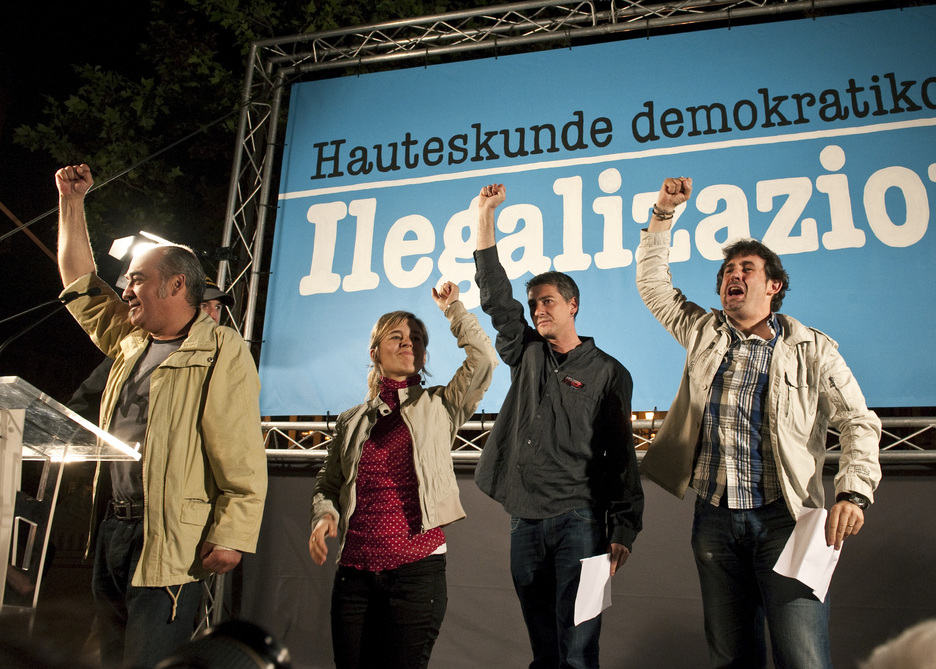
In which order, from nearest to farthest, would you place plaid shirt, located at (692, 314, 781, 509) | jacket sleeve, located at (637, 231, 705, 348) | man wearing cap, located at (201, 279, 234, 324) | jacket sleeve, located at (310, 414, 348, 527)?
plaid shirt, located at (692, 314, 781, 509) < jacket sleeve, located at (310, 414, 348, 527) < jacket sleeve, located at (637, 231, 705, 348) < man wearing cap, located at (201, 279, 234, 324)

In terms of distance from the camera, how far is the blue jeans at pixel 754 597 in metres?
2.17

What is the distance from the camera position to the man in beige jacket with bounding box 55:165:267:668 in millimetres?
1948

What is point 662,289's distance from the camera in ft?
9.89

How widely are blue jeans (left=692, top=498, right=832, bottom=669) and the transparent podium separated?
183 cm

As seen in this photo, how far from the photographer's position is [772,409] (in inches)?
94.3

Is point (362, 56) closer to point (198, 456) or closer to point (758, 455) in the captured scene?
point (198, 456)

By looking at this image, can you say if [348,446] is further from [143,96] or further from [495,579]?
[143,96]

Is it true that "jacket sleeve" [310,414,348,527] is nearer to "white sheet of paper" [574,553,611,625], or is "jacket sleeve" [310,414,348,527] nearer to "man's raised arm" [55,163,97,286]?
"white sheet of paper" [574,553,611,625]

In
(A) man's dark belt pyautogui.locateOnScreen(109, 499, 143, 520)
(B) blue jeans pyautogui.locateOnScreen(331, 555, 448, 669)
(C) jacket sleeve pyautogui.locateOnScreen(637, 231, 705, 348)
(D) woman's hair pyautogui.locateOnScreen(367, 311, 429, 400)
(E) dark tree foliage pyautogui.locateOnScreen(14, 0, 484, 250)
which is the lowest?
(B) blue jeans pyautogui.locateOnScreen(331, 555, 448, 669)

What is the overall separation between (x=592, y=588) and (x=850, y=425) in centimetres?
105

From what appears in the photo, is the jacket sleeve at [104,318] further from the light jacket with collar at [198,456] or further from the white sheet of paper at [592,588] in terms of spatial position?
the white sheet of paper at [592,588]

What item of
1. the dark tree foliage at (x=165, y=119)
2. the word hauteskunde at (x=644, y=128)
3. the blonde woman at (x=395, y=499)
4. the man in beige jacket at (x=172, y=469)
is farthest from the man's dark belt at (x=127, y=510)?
the dark tree foliage at (x=165, y=119)

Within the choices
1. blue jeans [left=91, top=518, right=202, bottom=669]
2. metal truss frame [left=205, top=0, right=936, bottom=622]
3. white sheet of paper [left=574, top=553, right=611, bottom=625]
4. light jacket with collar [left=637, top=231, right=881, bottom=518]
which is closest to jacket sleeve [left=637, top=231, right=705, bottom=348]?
light jacket with collar [left=637, top=231, right=881, bottom=518]

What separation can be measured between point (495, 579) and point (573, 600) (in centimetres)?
158
